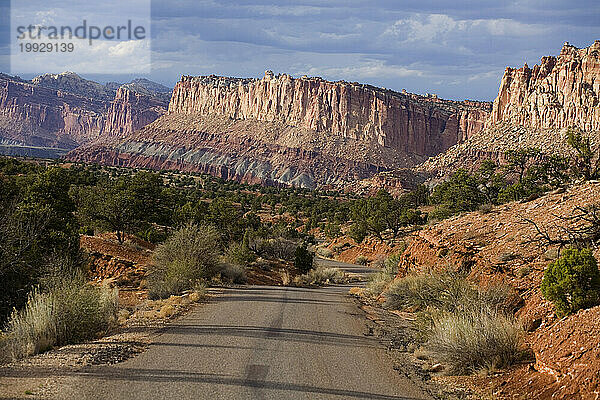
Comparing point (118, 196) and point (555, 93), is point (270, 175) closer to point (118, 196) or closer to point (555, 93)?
point (555, 93)

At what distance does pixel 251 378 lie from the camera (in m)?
8.78

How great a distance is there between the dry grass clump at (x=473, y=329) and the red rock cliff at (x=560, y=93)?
341ft

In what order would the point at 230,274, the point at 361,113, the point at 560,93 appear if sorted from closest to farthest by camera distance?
the point at 230,274, the point at 560,93, the point at 361,113

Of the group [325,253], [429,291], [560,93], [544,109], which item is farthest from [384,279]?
[560,93]

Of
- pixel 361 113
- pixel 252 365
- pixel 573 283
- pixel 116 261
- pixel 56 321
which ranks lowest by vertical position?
pixel 116 261

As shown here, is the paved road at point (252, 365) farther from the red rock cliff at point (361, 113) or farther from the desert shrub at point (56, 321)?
the red rock cliff at point (361, 113)

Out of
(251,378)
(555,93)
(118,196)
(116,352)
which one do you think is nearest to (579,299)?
(251,378)

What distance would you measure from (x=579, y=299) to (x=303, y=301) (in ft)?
39.3

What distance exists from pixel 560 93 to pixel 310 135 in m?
77.9

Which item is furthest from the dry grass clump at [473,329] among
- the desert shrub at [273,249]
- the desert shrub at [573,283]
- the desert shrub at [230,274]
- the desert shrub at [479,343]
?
the desert shrub at [273,249]

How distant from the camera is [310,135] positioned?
173 metres

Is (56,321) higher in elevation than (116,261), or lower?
higher

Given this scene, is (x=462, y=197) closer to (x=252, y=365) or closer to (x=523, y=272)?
(x=523, y=272)

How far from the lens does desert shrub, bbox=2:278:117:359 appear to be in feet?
32.6
